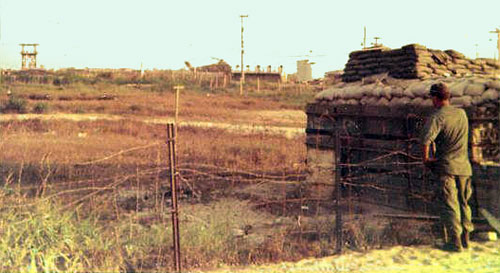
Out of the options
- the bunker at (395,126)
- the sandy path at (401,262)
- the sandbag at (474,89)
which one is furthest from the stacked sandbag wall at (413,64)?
the sandy path at (401,262)

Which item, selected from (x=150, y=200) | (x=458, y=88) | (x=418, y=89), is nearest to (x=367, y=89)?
(x=418, y=89)

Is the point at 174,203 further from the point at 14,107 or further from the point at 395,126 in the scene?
the point at 14,107

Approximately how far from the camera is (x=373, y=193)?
25.1 ft

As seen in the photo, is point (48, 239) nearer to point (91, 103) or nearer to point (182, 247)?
point (182, 247)

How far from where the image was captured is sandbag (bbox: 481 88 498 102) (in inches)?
244

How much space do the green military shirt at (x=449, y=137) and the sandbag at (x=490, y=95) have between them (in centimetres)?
111

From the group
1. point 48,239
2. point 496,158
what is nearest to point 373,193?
point 496,158

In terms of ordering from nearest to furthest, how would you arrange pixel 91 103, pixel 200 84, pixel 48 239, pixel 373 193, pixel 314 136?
pixel 48 239 < pixel 373 193 < pixel 314 136 < pixel 91 103 < pixel 200 84

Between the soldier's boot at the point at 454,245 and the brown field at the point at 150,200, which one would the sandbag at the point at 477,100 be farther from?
the soldier's boot at the point at 454,245

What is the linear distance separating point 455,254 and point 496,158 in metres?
1.78

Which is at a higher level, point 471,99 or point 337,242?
point 471,99

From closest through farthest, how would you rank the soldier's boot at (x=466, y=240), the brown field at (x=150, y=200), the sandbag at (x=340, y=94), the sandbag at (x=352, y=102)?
the brown field at (x=150, y=200), the soldier's boot at (x=466, y=240), the sandbag at (x=352, y=102), the sandbag at (x=340, y=94)

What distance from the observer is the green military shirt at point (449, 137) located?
17.1 ft

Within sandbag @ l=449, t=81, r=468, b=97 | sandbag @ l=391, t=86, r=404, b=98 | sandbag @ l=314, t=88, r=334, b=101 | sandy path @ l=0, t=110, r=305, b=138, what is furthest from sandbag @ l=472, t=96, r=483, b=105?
sandy path @ l=0, t=110, r=305, b=138
